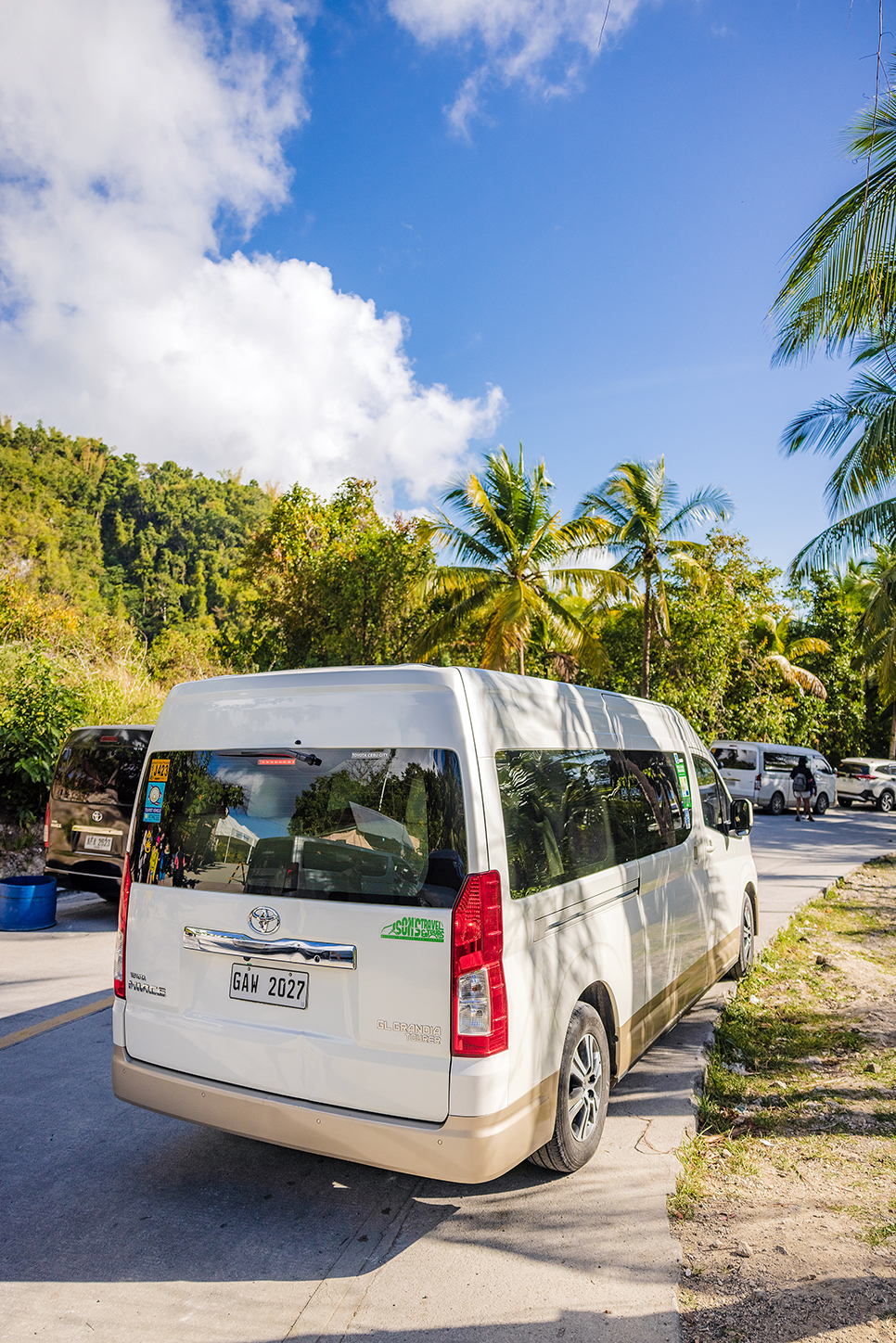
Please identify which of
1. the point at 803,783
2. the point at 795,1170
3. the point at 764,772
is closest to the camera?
the point at 795,1170

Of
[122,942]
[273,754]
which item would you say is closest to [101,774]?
[122,942]

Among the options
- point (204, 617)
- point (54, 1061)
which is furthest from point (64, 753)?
point (204, 617)

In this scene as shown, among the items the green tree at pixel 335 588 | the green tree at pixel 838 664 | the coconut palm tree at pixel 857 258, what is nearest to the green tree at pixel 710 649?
the green tree at pixel 838 664

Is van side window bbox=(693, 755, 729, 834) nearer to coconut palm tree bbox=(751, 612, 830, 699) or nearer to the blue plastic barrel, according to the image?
the blue plastic barrel

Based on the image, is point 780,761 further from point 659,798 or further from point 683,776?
point 659,798

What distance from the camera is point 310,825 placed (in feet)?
11.0

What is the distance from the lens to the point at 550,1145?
360cm

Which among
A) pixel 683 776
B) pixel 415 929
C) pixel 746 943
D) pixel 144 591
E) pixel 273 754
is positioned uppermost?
pixel 144 591

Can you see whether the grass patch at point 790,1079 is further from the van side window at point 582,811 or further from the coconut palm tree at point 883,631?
the coconut palm tree at point 883,631

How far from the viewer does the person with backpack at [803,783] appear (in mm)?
22969

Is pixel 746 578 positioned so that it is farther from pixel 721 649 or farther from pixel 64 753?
pixel 64 753

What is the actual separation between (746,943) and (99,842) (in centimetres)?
600

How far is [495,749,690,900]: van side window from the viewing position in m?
3.37

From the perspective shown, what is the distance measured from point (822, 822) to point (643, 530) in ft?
31.6
